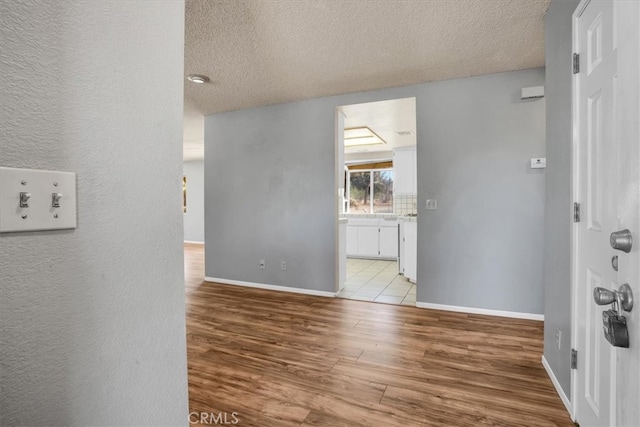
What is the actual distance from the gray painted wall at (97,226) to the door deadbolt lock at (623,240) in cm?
110

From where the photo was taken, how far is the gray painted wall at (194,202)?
31.0 feet

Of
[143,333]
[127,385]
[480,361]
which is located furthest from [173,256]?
[480,361]

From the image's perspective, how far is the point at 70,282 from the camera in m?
0.68

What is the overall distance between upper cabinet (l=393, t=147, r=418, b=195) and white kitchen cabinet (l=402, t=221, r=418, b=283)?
188 centimetres

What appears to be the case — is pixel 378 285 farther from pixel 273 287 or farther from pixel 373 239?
pixel 373 239

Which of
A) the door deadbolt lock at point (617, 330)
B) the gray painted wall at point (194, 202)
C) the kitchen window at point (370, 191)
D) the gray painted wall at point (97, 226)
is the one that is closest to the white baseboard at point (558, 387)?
the door deadbolt lock at point (617, 330)

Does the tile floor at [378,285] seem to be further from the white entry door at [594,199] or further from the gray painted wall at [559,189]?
the white entry door at [594,199]

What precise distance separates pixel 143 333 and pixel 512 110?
362 centimetres

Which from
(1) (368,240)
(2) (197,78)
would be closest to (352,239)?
(1) (368,240)

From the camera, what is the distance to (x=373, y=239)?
22.2ft

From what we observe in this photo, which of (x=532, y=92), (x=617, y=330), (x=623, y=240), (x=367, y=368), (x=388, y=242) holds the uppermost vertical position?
(x=532, y=92)

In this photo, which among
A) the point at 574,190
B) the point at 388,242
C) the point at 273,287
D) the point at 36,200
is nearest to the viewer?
the point at 36,200

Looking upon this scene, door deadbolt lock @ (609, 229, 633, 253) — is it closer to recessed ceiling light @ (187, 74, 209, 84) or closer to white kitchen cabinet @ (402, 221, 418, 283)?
recessed ceiling light @ (187, 74, 209, 84)

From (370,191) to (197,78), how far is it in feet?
16.6
